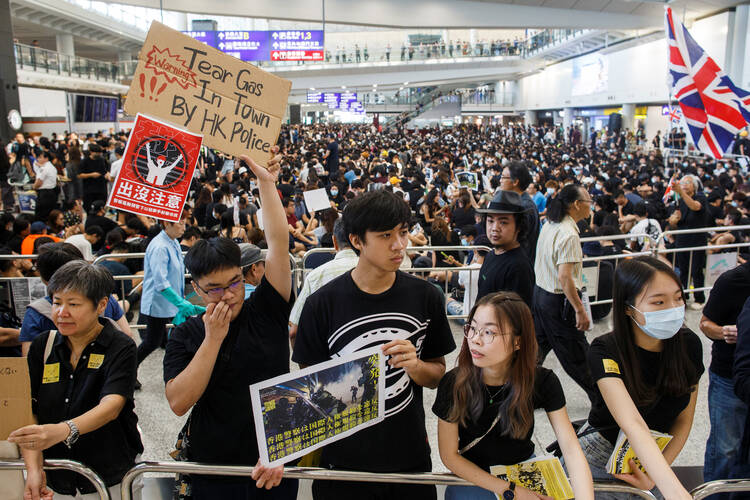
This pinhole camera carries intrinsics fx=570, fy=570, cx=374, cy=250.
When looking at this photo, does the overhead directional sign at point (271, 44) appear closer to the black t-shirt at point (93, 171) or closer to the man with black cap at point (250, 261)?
the black t-shirt at point (93, 171)

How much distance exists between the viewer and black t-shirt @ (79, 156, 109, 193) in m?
12.8

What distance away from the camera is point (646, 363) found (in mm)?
2467

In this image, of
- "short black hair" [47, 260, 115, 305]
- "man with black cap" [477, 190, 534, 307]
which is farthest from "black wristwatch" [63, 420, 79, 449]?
"man with black cap" [477, 190, 534, 307]

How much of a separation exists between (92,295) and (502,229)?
253 cm

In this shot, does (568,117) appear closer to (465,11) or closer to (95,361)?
(465,11)

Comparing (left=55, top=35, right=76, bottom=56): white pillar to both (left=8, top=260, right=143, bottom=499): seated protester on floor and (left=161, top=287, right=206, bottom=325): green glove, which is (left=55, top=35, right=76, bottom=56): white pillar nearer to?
(left=161, top=287, right=206, bottom=325): green glove

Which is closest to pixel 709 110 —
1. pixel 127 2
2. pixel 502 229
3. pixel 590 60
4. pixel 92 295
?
pixel 502 229

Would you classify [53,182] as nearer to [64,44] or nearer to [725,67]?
[725,67]

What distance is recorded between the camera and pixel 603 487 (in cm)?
233

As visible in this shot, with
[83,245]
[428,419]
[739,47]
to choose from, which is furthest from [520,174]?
[739,47]

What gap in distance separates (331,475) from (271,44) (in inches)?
771

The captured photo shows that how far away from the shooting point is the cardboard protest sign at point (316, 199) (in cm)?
916

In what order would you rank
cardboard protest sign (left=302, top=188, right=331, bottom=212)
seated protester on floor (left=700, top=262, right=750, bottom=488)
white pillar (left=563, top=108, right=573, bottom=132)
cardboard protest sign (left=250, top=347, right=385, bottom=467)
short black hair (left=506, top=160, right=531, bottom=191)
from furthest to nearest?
white pillar (left=563, top=108, right=573, bottom=132), cardboard protest sign (left=302, top=188, right=331, bottom=212), short black hair (left=506, top=160, right=531, bottom=191), seated protester on floor (left=700, top=262, right=750, bottom=488), cardboard protest sign (left=250, top=347, right=385, bottom=467)

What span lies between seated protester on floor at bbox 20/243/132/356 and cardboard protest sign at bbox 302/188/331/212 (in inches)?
210
